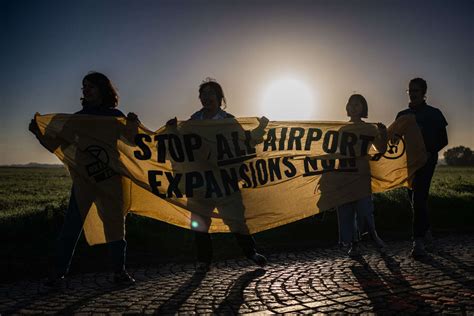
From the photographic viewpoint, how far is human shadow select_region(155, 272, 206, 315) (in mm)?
4332

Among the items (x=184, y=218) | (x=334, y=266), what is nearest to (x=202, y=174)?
(x=184, y=218)

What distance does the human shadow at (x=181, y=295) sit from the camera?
4332 millimetres

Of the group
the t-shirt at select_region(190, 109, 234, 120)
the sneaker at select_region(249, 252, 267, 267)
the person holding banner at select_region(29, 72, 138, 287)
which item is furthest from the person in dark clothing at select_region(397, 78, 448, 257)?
the person holding banner at select_region(29, 72, 138, 287)

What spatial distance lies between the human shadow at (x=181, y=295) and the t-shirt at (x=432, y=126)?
3.81 metres

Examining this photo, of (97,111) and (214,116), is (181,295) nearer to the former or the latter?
(97,111)

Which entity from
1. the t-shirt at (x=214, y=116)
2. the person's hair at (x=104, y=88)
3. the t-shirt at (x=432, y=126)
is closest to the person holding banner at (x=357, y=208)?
the t-shirt at (x=432, y=126)

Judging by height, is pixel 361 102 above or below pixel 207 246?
above

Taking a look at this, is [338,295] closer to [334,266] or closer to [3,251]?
[334,266]

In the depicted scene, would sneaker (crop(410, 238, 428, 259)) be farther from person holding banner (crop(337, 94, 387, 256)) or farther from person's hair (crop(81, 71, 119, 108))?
person's hair (crop(81, 71, 119, 108))

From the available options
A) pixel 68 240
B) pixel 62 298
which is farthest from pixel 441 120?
pixel 62 298

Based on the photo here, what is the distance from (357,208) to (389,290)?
94.7 inches

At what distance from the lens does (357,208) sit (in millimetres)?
7129

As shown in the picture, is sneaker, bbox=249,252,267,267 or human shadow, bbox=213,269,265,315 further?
sneaker, bbox=249,252,267,267

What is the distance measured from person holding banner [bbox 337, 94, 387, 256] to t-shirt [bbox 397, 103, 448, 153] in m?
0.61
